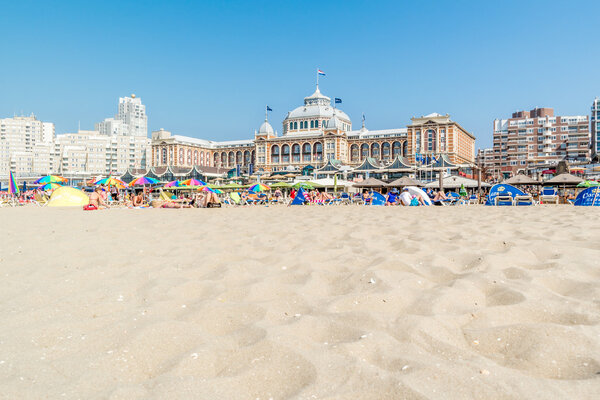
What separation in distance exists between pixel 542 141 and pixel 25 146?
126 m

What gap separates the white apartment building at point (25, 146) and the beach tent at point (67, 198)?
3563 inches

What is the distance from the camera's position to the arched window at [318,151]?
64.1 m

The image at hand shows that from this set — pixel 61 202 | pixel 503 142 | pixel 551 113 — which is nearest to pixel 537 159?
pixel 503 142

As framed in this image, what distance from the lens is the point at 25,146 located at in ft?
357

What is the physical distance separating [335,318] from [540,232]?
4.34m

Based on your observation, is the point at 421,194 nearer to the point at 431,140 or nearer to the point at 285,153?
the point at 431,140

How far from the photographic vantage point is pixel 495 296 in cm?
263

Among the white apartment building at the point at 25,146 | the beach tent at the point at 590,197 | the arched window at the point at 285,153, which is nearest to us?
the beach tent at the point at 590,197

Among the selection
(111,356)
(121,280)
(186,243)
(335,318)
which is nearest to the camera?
(111,356)

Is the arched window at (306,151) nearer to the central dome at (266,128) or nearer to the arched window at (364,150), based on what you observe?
the central dome at (266,128)

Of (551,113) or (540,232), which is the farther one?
(551,113)

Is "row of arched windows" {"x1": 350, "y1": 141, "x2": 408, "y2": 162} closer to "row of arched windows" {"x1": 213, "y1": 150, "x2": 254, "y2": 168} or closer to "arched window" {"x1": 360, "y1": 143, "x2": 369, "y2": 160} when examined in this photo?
"arched window" {"x1": 360, "y1": 143, "x2": 369, "y2": 160}

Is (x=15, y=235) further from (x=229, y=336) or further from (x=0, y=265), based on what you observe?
(x=229, y=336)

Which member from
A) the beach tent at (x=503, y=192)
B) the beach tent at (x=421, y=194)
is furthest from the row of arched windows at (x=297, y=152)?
the beach tent at (x=503, y=192)
